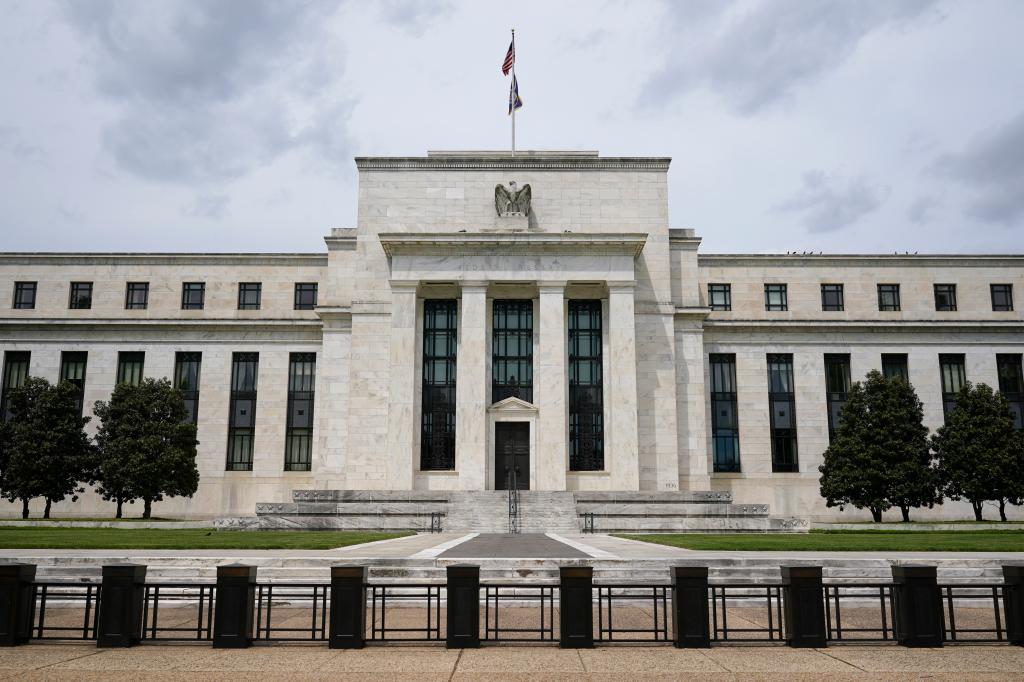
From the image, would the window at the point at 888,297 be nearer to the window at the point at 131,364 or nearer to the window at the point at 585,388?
the window at the point at 585,388

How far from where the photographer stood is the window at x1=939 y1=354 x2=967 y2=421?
2047 inches

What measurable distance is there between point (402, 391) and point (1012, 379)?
38514 mm

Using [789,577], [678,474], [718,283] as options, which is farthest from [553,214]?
[789,577]

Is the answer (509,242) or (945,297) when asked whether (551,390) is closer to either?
(509,242)

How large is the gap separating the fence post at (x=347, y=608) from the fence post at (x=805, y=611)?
6.66 metres

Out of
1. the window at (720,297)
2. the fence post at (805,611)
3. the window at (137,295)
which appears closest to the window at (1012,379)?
the window at (720,297)

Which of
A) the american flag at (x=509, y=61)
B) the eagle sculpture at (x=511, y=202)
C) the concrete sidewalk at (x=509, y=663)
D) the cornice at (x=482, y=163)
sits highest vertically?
the american flag at (x=509, y=61)

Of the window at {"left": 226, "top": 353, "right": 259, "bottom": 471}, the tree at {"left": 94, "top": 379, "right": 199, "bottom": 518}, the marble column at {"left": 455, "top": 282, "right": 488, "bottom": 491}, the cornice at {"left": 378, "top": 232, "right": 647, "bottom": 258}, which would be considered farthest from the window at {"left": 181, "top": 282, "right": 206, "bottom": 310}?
the marble column at {"left": 455, "top": 282, "right": 488, "bottom": 491}

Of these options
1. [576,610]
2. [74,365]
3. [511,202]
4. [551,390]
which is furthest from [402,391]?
[576,610]

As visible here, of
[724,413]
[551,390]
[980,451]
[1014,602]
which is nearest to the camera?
[1014,602]

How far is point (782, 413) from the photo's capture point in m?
51.9

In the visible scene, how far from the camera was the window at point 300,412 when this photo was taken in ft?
170

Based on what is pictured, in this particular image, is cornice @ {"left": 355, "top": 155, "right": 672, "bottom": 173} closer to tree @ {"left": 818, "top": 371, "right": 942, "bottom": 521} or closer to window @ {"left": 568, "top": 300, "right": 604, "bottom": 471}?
window @ {"left": 568, "top": 300, "right": 604, "bottom": 471}

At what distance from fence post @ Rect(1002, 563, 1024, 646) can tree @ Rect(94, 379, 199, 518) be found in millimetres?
40932
